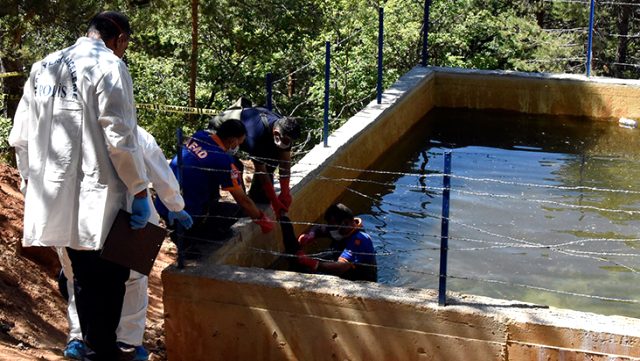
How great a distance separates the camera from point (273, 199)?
24.4ft

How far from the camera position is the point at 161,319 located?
7121mm

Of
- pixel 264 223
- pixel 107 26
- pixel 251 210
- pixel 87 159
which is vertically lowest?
pixel 264 223

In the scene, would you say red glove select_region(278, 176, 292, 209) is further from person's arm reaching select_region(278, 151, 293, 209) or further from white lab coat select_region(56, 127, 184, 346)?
white lab coat select_region(56, 127, 184, 346)

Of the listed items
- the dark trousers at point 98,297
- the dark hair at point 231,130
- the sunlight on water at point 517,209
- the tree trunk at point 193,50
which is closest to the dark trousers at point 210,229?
the dark hair at point 231,130

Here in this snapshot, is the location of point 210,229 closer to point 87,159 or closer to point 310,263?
point 310,263

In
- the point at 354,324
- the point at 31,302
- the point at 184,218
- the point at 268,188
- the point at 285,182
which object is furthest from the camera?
the point at 285,182

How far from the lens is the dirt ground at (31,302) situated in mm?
5844

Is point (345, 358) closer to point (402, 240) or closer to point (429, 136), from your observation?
point (402, 240)

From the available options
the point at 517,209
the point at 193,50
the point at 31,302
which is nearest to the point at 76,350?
the point at 31,302

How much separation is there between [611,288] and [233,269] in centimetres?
315

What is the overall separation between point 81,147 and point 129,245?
54 centimetres

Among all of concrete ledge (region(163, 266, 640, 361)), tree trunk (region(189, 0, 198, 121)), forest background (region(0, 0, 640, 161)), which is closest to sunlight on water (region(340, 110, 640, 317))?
concrete ledge (region(163, 266, 640, 361))

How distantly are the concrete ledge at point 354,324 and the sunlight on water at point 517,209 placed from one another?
Answer: 10.2 inches

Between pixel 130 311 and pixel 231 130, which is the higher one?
pixel 231 130
